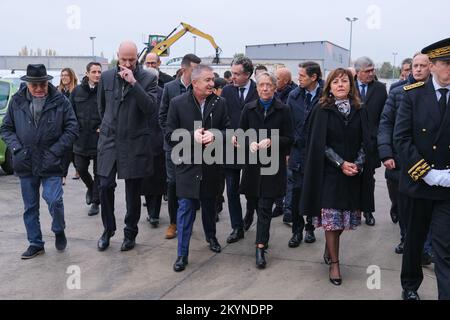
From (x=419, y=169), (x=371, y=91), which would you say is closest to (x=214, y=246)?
(x=419, y=169)

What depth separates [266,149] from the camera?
15.7ft

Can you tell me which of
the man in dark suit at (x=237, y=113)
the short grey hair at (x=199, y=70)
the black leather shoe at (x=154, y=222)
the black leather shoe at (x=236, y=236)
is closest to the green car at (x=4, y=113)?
the black leather shoe at (x=154, y=222)

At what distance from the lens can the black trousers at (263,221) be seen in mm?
4773

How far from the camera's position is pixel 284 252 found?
17.0ft

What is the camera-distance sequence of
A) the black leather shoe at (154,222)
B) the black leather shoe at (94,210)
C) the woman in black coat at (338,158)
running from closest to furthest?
the woman in black coat at (338,158)
the black leather shoe at (154,222)
the black leather shoe at (94,210)

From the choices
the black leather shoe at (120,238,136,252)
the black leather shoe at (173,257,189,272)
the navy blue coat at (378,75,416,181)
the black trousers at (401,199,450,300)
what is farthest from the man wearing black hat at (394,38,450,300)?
the black leather shoe at (120,238,136,252)

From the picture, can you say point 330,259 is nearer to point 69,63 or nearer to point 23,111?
point 23,111

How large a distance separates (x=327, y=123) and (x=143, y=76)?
1.99 metres

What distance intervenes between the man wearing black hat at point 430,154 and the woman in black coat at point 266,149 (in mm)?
1294

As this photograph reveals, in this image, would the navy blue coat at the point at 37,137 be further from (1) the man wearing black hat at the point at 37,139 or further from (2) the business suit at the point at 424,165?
(2) the business suit at the point at 424,165

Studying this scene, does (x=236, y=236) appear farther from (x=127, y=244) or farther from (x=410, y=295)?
(x=410, y=295)

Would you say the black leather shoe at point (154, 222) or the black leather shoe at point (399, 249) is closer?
the black leather shoe at point (399, 249)

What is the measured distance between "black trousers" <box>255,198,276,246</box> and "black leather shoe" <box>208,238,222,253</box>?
58 cm
